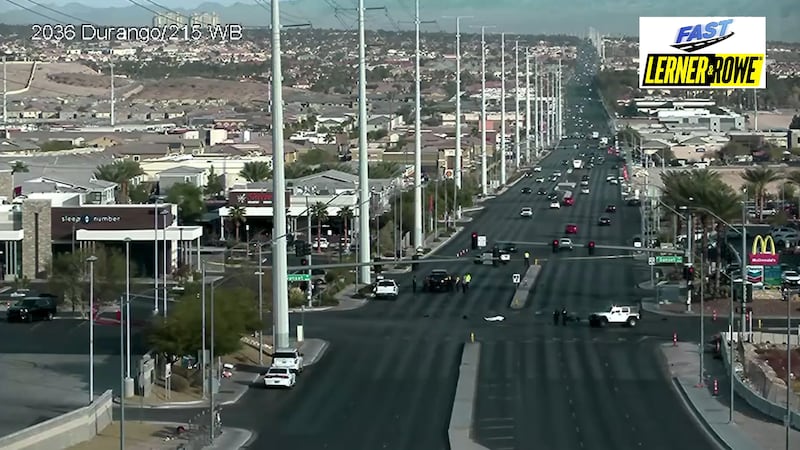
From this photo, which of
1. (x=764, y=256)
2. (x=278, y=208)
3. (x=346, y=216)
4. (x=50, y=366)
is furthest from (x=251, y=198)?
(x=50, y=366)

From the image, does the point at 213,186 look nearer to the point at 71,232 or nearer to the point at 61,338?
the point at 71,232

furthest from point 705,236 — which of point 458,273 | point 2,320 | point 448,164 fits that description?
point 448,164

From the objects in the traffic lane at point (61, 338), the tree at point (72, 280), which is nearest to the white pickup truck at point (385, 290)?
the tree at point (72, 280)

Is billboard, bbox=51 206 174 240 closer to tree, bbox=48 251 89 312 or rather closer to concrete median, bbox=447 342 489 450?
tree, bbox=48 251 89 312

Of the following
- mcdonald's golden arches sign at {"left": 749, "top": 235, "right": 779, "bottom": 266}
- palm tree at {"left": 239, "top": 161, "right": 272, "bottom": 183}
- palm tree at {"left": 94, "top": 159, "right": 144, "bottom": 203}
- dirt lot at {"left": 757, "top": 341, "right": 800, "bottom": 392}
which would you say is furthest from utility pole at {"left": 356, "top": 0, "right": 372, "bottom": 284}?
palm tree at {"left": 239, "top": 161, "right": 272, "bottom": 183}

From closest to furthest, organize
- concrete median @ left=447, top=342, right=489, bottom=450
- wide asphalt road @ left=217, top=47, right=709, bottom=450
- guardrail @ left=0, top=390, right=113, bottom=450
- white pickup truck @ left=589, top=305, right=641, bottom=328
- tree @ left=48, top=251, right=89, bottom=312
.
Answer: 1. guardrail @ left=0, top=390, right=113, bottom=450
2. concrete median @ left=447, top=342, right=489, bottom=450
3. wide asphalt road @ left=217, top=47, right=709, bottom=450
4. white pickup truck @ left=589, top=305, right=641, bottom=328
5. tree @ left=48, top=251, right=89, bottom=312

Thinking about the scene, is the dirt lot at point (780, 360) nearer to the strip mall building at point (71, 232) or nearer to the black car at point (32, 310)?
the black car at point (32, 310)

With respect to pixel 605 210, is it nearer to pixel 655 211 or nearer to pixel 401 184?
pixel 401 184
